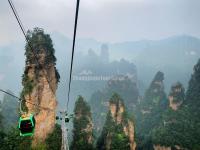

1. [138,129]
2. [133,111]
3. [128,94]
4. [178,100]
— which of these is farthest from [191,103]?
[128,94]

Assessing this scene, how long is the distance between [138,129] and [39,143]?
249ft

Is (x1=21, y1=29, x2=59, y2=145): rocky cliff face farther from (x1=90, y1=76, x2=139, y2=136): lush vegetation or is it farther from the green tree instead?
(x1=90, y1=76, x2=139, y2=136): lush vegetation

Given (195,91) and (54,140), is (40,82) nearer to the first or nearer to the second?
(54,140)

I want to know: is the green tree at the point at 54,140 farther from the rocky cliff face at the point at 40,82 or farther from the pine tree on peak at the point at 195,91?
the pine tree on peak at the point at 195,91

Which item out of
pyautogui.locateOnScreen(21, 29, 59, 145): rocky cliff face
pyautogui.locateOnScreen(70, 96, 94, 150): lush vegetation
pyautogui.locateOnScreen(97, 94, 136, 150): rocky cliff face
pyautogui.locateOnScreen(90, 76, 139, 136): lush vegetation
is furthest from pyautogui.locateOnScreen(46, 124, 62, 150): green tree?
pyautogui.locateOnScreen(90, 76, 139, 136): lush vegetation

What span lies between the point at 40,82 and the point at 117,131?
24.7 meters

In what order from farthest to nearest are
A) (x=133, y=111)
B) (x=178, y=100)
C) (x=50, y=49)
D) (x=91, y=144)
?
1. (x=133, y=111)
2. (x=178, y=100)
3. (x=91, y=144)
4. (x=50, y=49)

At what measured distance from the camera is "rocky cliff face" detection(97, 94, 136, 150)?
196ft

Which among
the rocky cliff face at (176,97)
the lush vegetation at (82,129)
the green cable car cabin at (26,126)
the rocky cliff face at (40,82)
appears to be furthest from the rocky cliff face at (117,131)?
the green cable car cabin at (26,126)

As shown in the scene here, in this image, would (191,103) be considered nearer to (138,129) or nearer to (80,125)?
(138,129)

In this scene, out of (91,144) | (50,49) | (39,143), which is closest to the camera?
(39,143)

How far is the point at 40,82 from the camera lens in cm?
4269

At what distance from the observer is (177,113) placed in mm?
89062

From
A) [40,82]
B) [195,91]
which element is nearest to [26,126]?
[40,82]
